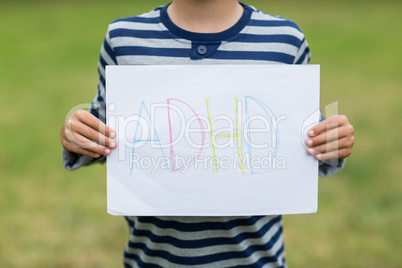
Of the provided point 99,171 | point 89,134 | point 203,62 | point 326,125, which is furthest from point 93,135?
point 99,171

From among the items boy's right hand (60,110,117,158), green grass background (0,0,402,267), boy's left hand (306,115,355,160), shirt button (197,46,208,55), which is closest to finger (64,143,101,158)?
boy's right hand (60,110,117,158)

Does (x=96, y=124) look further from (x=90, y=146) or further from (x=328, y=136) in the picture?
(x=328, y=136)

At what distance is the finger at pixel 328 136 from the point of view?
887 mm

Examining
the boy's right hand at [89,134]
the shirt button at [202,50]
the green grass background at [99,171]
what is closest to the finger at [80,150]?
the boy's right hand at [89,134]

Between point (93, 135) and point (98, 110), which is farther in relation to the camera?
point (98, 110)

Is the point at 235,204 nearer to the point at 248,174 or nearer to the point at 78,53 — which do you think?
the point at 248,174

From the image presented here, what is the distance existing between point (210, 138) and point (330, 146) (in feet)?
0.72

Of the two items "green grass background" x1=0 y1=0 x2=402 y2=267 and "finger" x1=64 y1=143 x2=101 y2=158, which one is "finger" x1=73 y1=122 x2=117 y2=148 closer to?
"finger" x1=64 y1=143 x2=101 y2=158

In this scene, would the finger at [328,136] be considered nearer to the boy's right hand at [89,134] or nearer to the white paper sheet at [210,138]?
the white paper sheet at [210,138]

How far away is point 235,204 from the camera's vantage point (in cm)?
92

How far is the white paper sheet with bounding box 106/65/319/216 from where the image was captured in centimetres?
90

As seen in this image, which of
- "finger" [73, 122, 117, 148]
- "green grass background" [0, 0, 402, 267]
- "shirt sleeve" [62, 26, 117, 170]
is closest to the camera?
"finger" [73, 122, 117, 148]

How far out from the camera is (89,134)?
0.89 m

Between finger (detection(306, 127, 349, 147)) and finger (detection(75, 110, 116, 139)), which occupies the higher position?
finger (detection(75, 110, 116, 139))
